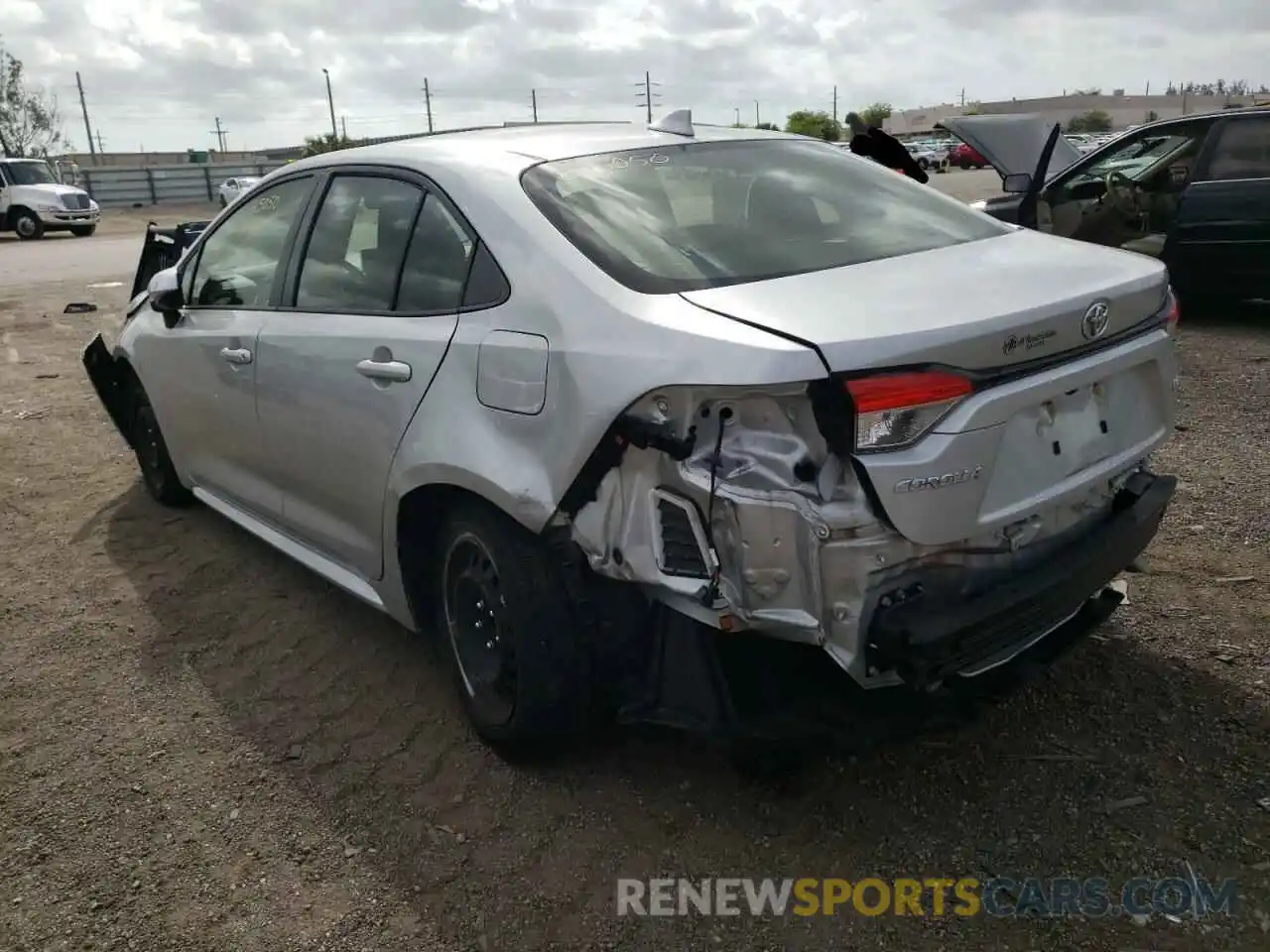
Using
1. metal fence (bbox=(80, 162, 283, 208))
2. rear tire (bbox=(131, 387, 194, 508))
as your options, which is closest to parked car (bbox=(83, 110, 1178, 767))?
rear tire (bbox=(131, 387, 194, 508))

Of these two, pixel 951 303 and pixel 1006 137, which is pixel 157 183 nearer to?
pixel 1006 137

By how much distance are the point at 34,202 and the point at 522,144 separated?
27.7 metres

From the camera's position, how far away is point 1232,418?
17.9 ft

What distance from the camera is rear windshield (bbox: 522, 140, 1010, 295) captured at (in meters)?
2.57

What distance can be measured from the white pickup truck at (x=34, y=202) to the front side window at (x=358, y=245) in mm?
26934

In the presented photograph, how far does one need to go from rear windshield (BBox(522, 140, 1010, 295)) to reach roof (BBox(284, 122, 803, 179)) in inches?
2.9

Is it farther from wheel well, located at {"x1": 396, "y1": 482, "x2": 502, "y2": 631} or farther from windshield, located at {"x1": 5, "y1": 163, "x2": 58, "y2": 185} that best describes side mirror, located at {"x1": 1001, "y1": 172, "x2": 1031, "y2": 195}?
windshield, located at {"x1": 5, "y1": 163, "x2": 58, "y2": 185}

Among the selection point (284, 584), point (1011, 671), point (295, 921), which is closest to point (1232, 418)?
point (1011, 671)

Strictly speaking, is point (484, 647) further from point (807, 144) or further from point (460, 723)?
point (807, 144)

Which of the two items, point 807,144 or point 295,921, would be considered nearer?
point 295,921

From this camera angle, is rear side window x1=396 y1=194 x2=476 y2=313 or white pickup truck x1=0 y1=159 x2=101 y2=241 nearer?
rear side window x1=396 y1=194 x2=476 y2=313

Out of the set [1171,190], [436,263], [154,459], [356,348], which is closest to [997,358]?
[436,263]

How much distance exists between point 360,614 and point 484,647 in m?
1.19

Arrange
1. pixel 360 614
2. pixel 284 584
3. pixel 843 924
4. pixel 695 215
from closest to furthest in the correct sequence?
pixel 843 924
pixel 695 215
pixel 360 614
pixel 284 584
